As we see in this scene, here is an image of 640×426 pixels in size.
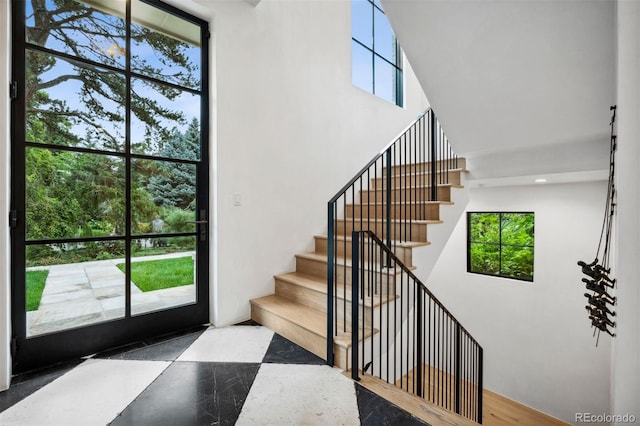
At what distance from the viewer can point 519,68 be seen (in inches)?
80.7

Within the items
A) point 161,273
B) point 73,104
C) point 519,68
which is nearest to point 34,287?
point 161,273

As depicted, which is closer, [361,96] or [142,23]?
[142,23]

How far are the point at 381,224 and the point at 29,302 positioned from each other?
280 centimetres

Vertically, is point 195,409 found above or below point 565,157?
below

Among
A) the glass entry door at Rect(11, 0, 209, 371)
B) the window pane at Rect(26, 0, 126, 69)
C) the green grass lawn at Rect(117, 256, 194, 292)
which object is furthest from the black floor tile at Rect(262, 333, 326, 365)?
the window pane at Rect(26, 0, 126, 69)

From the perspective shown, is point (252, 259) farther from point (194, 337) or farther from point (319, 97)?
point (319, 97)

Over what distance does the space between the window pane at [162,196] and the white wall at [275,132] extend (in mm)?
269

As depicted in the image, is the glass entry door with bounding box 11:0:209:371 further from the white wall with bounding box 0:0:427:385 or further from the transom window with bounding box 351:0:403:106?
the transom window with bounding box 351:0:403:106

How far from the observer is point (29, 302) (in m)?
1.96

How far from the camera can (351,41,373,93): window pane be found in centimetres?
417

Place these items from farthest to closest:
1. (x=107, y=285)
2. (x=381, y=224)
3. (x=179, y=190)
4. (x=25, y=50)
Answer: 1. (x=381, y=224)
2. (x=179, y=190)
3. (x=107, y=285)
4. (x=25, y=50)

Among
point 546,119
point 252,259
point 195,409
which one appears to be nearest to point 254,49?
point 252,259

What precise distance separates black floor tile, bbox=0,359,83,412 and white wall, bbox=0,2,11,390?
0.06 meters

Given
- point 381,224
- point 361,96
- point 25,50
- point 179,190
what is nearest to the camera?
point 25,50
